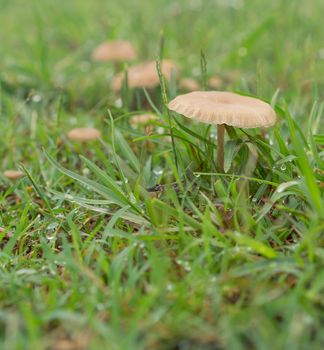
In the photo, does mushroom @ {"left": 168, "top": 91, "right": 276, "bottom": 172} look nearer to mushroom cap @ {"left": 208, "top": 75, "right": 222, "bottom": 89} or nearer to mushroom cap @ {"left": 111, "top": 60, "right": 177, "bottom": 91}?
mushroom cap @ {"left": 111, "top": 60, "right": 177, "bottom": 91}

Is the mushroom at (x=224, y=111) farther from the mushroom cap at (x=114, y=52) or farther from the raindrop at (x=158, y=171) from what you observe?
the mushroom cap at (x=114, y=52)

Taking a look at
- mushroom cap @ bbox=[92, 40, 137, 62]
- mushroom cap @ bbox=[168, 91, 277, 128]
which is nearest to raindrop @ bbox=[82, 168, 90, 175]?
mushroom cap @ bbox=[168, 91, 277, 128]

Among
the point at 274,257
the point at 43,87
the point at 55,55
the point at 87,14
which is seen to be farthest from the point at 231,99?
the point at 87,14

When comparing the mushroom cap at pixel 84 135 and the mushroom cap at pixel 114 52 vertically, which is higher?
the mushroom cap at pixel 114 52

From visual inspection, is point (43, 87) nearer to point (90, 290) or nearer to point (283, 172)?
point (283, 172)

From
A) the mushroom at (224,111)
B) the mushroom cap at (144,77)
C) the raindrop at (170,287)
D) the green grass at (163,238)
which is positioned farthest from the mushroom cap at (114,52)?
the raindrop at (170,287)

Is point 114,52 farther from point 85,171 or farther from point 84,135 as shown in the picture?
point 85,171
